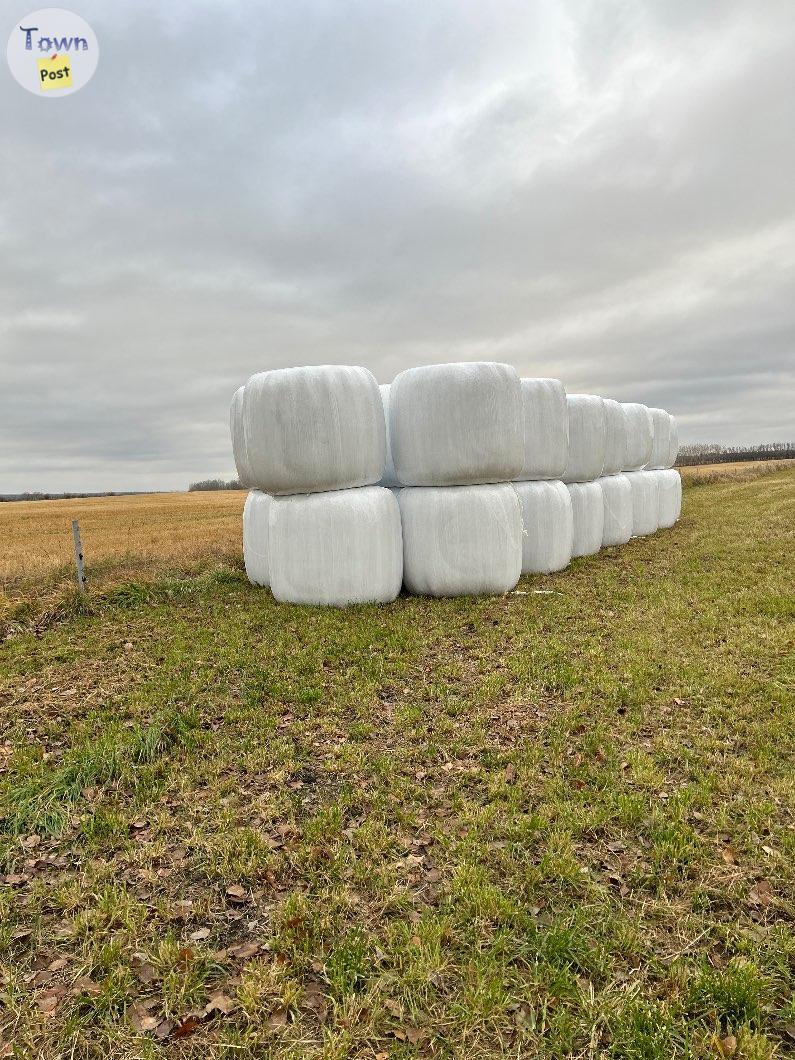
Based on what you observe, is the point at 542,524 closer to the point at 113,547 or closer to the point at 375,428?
the point at 375,428

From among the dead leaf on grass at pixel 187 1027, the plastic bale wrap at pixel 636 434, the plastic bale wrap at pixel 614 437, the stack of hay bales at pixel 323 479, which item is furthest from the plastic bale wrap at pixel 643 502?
the dead leaf on grass at pixel 187 1027

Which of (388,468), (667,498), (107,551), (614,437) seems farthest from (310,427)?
(667,498)

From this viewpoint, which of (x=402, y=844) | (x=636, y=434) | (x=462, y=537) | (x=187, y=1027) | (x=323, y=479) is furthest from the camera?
(x=636, y=434)

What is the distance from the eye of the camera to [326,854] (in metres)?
3.10

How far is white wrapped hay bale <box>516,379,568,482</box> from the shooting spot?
32.7 ft

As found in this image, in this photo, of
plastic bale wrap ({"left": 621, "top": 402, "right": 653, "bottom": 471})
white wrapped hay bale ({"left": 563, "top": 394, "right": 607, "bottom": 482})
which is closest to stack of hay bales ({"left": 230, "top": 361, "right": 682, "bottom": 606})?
white wrapped hay bale ({"left": 563, "top": 394, "right": 607, "bottom": 482})

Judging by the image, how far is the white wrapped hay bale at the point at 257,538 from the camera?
9297 mm

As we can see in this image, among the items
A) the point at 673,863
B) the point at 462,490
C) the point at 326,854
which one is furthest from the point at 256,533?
the point at 673,863

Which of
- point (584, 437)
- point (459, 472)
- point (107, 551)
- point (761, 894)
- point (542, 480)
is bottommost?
point (761, 894)

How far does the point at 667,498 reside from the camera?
16.7m

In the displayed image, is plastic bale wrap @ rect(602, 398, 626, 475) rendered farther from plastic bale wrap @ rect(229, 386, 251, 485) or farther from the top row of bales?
plastic bale wrap @ rect(229, 386, 251, 485)

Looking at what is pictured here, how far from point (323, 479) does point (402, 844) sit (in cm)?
522

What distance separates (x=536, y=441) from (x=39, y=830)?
8450 mm

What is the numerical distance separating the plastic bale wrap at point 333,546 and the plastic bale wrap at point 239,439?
75 cm
